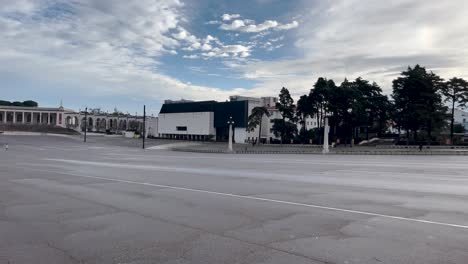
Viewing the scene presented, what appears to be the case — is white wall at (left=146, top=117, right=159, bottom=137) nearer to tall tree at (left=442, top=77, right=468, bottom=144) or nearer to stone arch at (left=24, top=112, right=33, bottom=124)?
stone arch at (left=24, top=112, right=33, bottom=124)

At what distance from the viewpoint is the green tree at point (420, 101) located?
67688 mm

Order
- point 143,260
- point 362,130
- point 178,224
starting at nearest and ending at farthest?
point 143,260
point 178,224
point 362,130

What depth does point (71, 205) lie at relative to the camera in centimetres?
1030

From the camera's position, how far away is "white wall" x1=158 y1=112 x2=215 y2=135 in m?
112

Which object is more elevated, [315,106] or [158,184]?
[315,106]

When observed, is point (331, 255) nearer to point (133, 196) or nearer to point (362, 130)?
point (133, 196)

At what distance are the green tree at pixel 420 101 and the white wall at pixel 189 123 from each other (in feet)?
170

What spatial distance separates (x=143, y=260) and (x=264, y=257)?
1651 millimetres

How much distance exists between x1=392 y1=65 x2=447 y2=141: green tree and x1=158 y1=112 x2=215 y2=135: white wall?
5167 cm

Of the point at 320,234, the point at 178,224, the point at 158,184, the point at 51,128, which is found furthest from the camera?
the point at 51,128

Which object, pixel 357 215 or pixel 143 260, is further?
pixel 357 215

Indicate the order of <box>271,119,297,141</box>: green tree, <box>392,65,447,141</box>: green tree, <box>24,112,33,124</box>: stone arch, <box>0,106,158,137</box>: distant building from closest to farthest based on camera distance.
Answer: <box>392,65,447,141</box>: green tree → <box>271,119,297,141</box>: green tree → <box>0,106,158,137</box>: distant building → <box>24,112,33,124</box>: stone arch

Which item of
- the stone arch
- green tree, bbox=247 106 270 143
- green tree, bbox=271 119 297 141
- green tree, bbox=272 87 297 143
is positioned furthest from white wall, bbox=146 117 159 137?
green tree, bbox=272 87 297 143

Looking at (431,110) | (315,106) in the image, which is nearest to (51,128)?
(315,106)
